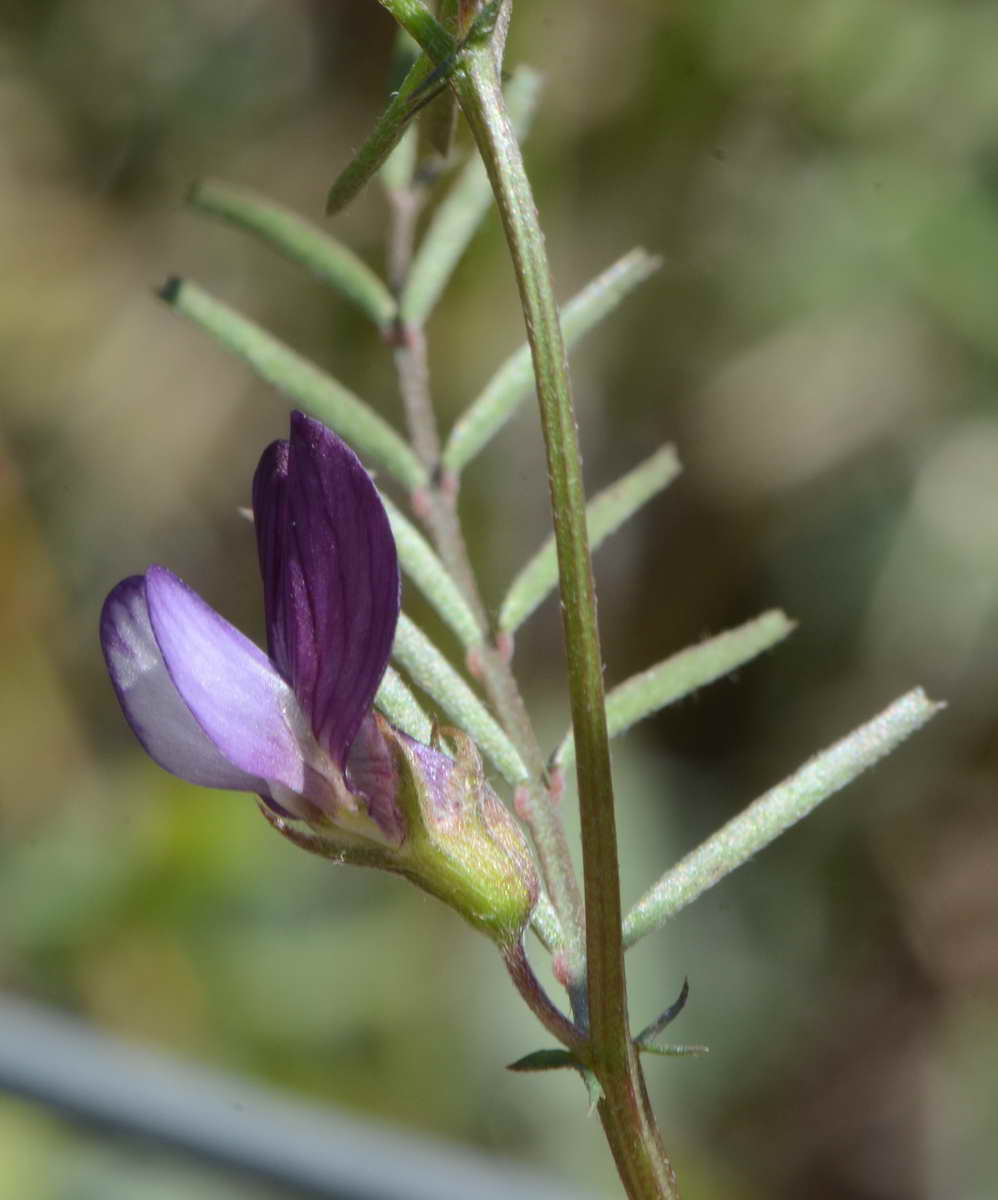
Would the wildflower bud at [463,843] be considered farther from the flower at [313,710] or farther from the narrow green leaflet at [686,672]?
the narrow green leaflet at [686,672]

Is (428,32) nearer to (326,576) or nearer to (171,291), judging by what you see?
(326,576)

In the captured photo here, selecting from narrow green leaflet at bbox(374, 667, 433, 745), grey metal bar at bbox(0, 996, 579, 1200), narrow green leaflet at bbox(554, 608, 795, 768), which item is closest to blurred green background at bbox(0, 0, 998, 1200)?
grey metal bar at bbox(0, 996, 579, 1200)

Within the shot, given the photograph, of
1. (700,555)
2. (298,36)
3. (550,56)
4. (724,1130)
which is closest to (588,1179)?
(724,1130)

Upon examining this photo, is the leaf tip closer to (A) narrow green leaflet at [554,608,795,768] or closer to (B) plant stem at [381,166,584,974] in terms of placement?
(B) plant stem at [381,166,584,974]

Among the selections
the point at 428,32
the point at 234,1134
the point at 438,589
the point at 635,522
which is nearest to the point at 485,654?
the point at 438,589

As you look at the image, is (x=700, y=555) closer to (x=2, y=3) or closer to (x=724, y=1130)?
(x=724, y=1130)
